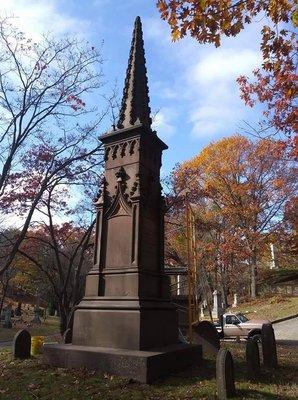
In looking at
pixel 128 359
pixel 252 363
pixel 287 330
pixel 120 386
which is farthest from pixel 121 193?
pixel 287 330

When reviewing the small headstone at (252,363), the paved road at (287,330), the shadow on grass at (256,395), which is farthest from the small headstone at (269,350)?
the paved road at (287,330)

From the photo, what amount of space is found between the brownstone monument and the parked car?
1441 centimetres

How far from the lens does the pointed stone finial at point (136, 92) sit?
10328mm

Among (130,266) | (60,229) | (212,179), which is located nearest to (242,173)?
(212,179)

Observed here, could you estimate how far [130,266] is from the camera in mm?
8633

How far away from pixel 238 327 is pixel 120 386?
17.4 meters

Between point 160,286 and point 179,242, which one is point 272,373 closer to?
point 160,286

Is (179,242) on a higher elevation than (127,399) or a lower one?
higher

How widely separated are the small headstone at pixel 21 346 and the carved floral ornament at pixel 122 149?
16.2 feet

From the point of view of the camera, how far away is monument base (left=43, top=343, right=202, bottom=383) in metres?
6.79

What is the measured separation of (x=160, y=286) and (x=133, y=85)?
18.1 ft

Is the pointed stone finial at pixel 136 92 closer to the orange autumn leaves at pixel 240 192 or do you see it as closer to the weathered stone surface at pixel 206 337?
the weathered stone surface at pixel 206 337

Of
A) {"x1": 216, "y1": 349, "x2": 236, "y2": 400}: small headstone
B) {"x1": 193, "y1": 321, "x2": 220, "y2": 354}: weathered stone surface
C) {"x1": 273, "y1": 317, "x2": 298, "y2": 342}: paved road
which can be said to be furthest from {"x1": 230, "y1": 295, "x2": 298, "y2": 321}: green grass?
{"x1": 216, "y1": 349, "x2": 236, "y2": 400}: small headstone

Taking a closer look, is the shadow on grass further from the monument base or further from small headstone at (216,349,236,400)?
the monument base
